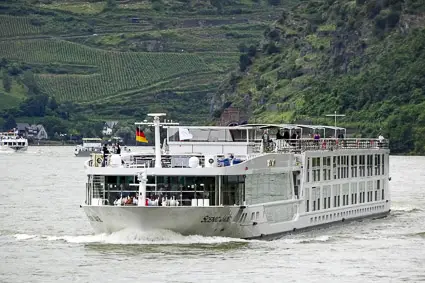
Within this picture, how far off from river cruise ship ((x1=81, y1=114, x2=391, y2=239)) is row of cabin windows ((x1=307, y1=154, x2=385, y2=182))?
9 cm

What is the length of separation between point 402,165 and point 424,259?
281 feet

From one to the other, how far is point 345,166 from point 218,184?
13879mm

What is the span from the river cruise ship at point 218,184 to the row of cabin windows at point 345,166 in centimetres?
9

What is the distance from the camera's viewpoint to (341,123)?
181250mm

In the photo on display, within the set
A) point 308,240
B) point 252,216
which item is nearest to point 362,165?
point 308,240

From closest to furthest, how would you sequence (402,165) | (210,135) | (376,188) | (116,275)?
(116,275) < (210,135) < (376,188) < (402,165)

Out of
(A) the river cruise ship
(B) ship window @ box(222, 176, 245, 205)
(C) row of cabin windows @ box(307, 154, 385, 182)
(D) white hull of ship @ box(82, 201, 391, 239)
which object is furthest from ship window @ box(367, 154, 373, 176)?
(B) ship window @ box(222, 176, 245, 205)

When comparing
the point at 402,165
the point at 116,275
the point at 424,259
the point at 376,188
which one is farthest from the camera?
the point at 402,165

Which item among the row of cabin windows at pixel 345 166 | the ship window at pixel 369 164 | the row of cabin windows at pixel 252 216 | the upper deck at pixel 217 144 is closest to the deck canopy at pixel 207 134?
the upper deck at pixel 217 144

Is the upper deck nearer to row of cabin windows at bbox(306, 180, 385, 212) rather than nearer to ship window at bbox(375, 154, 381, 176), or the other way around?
row of cabin windows at bbox(306, 180, 385, 212)

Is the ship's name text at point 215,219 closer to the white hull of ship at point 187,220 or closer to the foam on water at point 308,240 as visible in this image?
the white hull of ship at point 187,220

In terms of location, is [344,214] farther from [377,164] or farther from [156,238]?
[156,238]

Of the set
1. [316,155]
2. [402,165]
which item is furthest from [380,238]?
[402,165]

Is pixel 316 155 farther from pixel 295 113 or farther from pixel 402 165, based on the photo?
pixel 295 113
